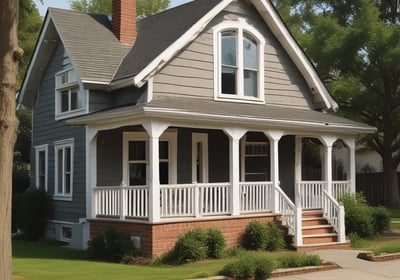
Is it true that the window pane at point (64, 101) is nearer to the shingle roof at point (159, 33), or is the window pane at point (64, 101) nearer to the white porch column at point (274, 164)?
the shingle roof at point (159, 33)

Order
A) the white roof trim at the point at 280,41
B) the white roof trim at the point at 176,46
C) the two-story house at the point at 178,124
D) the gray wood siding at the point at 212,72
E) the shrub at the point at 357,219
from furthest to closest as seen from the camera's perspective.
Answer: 1. the shrub at the point at 357,219
2. the gray wood siding at the point at 212,72
3. the white roof trim at the point at 280,41
4. the white roof trim at the point at 176,46
5. the two-story house at the point at 178,124

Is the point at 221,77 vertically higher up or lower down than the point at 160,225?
higher up

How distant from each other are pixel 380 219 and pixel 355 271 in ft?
23.8

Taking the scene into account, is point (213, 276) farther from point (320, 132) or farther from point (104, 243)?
point (320, 132)

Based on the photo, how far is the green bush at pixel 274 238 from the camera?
56.5 feet

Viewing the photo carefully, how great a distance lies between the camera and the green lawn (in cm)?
1259

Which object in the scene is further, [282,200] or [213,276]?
[282,200]

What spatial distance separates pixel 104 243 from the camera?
16.4 metres

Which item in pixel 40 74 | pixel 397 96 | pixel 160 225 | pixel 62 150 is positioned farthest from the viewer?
pixel 397 96

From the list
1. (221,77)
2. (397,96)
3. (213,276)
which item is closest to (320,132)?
(221,77)

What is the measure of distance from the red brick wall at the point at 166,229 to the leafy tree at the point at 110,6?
3311cm

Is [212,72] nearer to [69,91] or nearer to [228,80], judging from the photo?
[228,80]

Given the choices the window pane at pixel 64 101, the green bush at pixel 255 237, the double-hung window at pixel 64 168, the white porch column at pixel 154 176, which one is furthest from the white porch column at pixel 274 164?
→ the window pane at pixel 64 101

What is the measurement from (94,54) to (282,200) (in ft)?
24.3
